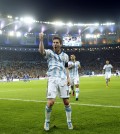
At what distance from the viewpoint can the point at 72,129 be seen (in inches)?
325

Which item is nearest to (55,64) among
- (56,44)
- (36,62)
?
(56,44)

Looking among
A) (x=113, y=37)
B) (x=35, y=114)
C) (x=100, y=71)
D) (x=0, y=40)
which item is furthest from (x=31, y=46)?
(x=35, y=114)

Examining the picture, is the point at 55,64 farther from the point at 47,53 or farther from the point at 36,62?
the point at 36,62

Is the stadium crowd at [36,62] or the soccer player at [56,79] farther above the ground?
the stadium crowd at [36,62]

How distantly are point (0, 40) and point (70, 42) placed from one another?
874 inches

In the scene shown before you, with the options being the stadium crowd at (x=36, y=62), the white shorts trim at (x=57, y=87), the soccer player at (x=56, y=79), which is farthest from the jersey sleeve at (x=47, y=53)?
the stadium crowd at (x=36, y=62)

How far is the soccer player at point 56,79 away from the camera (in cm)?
816

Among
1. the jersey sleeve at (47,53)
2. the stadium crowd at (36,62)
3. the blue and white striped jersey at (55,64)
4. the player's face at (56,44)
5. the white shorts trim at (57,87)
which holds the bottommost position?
the white shorts trim at (57,87)

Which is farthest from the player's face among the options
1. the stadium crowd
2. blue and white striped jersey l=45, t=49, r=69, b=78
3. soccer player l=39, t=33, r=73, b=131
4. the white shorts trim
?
the stadium crowd

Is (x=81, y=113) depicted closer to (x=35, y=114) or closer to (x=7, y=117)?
(x=35, y=114)

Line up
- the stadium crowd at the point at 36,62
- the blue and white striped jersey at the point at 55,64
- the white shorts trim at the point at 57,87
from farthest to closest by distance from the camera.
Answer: the stadium crowd at the point at 36,62
the blue and white striped jersey at the point at 55,64
the white shorts trim at the point at 57,87

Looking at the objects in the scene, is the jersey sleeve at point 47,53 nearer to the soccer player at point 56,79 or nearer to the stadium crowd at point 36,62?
the soccer player at point 56,79

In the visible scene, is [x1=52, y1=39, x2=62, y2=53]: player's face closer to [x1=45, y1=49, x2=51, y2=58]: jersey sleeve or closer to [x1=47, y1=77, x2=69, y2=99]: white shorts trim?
[x1=45, y1=49, x2=51, y2=58]: jersey sleeve

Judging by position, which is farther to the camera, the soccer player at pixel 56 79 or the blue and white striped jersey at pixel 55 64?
the blue and white striped jersey at pixel 55 64
